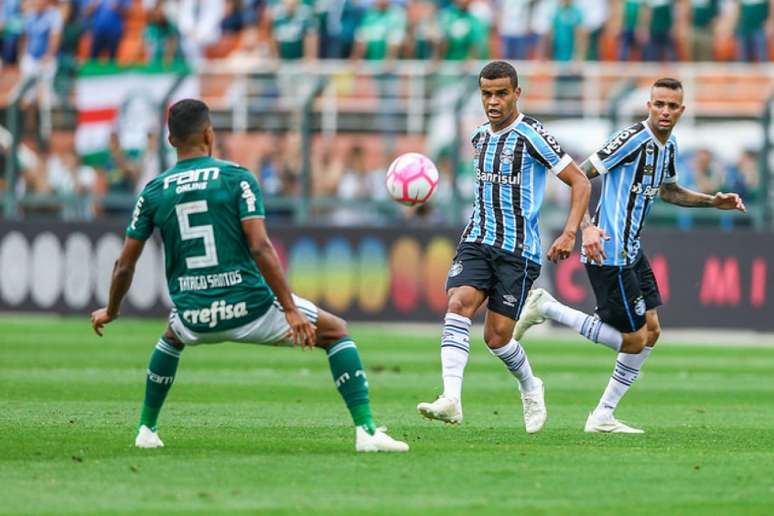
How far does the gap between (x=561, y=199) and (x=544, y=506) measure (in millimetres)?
16681

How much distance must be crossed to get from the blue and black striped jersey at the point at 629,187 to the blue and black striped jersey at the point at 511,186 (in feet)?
1.70

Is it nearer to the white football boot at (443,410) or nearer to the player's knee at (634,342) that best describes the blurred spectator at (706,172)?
the player's knee at (634,342)

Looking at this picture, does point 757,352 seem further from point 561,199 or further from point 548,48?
point 548,48

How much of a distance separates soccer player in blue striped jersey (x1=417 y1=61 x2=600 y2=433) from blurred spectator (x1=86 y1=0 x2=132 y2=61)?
18021 millimetres

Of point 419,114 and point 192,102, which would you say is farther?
point 419,114

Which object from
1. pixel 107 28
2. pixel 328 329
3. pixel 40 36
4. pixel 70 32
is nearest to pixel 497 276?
pixel 328 329

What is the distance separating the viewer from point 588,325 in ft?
37.9

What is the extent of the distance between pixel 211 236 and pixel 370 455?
58.2 inches

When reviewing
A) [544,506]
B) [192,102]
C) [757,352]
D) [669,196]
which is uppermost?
[192,102]

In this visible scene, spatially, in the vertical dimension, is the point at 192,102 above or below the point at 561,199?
above

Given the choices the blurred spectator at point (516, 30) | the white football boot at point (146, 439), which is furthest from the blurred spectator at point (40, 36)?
the white football boot at point (146, 439)

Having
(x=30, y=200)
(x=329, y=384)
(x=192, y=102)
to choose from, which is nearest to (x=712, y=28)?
→ (x=30, y=200)

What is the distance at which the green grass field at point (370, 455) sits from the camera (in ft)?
25.9

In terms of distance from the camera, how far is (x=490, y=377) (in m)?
16.6
